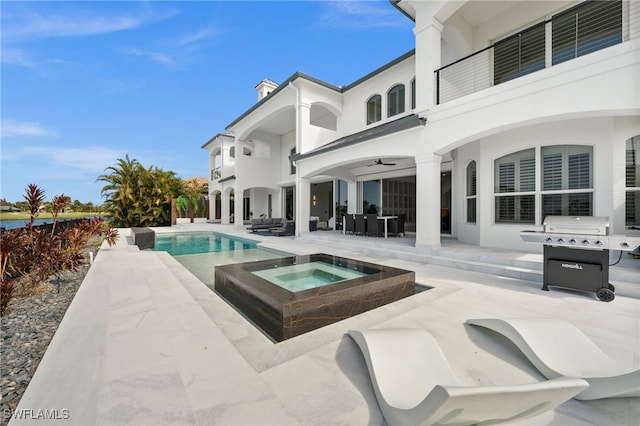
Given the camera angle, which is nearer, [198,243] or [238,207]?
[198,243]

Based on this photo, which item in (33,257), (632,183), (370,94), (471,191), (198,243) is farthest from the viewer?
(198,243)

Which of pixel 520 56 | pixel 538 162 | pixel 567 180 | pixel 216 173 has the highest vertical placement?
pixel 520 56

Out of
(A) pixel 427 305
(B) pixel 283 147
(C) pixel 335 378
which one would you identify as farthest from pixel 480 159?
(B) pixel 283 147

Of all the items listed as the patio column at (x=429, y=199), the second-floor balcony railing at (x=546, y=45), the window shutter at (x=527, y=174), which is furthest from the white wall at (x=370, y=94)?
the window shutter at (x=527, y=174)

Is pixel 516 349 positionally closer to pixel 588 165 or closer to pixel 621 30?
pixel 588 165

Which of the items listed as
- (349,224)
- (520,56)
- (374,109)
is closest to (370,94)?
(374,109)

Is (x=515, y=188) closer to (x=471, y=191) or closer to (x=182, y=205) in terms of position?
(x=471, y=191)

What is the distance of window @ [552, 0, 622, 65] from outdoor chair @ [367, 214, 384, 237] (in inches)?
285

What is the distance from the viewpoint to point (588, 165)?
21.8ft

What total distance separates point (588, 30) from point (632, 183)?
157 inches

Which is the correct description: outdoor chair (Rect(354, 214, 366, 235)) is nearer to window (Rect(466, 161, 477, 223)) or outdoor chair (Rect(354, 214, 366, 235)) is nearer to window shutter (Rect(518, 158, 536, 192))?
window (Rect(466, 161, 477, 223))

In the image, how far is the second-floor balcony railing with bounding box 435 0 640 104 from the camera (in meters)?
6.23

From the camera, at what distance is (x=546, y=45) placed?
7.39m

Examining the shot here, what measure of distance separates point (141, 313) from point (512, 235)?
9165 mm
